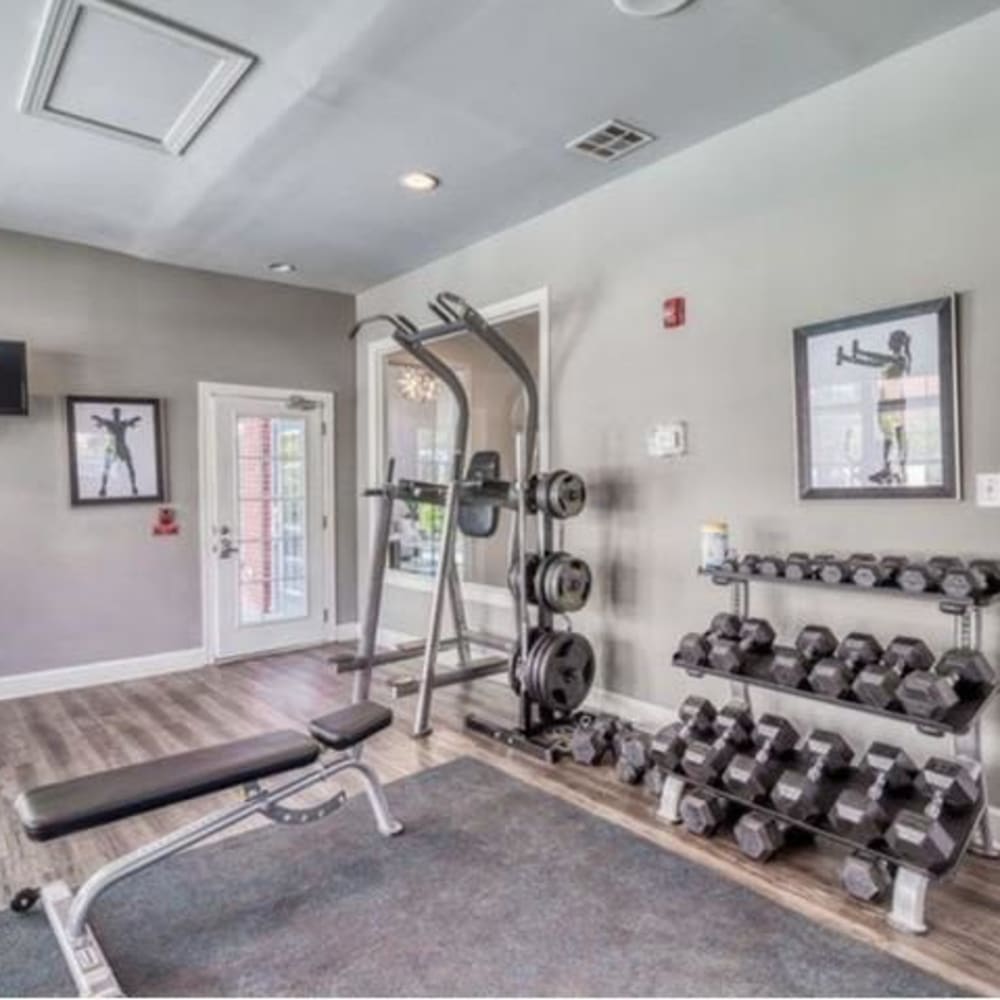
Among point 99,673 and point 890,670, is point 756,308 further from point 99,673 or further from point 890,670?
point 99,673

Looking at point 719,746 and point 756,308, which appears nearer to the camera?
point 719,746

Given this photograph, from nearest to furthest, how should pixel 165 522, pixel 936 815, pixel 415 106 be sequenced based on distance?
1. pixel 936 815
2. pixel 415 106
3. pixel 165 522

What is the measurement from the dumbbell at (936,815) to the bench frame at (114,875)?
1.73 m

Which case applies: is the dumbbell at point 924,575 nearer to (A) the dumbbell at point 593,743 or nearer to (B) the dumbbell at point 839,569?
(B) the dumbbell at point 839,569

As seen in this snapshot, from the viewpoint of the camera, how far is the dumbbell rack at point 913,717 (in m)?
2.12

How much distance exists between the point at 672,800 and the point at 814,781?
56cm

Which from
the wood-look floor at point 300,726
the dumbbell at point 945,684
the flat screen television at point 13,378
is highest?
the flat screen television at point 13,378

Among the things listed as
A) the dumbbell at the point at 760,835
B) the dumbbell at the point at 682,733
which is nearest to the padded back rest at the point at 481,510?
the dumbbell at the point at 682,733

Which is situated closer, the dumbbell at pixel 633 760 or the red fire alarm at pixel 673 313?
the dumbbell at pixel 633 760

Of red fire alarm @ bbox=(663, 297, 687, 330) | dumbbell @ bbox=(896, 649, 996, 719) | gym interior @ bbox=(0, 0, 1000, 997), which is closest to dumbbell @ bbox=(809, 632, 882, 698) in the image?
gym interior @ bbox=(0, 0, 1000, 997)

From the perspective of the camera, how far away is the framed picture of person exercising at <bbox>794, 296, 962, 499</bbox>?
2.65m

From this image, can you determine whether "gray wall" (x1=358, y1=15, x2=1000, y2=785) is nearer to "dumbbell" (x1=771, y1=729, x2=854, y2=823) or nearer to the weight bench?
"dumbbell" (x1=771, y1=729, x2=854, y2=823)

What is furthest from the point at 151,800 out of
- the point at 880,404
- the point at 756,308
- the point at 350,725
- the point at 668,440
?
the point at 756,308

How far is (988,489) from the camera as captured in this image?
2.56m
